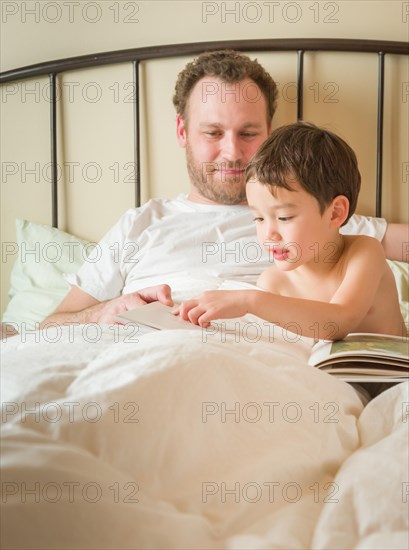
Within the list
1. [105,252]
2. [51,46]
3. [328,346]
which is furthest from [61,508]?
[51,46]

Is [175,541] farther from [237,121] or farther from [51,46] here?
[51,46]

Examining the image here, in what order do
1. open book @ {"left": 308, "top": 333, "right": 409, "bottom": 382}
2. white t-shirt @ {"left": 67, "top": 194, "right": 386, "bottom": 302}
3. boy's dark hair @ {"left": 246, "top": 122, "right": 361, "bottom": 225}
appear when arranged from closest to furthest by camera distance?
open book @ {"left": 308, "top": 333, "right": 409, "bottom": 382} → boy's dark hair @ {"left": 246, "top": 122, "right": 361, "bottom": 225} → white t-shirt @ {"left": 67, "top": 194, "right": 386, "bottom": 302}

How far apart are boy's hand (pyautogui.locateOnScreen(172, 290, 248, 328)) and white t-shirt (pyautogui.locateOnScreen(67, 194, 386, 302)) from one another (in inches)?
19.1

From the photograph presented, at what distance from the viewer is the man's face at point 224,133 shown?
190 cm

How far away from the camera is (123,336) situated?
1059 millimetres

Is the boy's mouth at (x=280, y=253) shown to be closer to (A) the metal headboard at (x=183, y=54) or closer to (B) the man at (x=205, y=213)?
(B) the man at (x=205, y=213)

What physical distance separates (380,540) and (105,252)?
140 cm

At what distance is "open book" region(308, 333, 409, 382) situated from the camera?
3.38 feet

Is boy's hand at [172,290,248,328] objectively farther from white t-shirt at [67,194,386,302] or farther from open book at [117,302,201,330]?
white t-shirt at [67,194,386,302]

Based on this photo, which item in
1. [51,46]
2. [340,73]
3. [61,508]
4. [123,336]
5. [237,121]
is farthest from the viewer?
[51,46]

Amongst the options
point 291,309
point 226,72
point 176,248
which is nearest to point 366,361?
point 291,309

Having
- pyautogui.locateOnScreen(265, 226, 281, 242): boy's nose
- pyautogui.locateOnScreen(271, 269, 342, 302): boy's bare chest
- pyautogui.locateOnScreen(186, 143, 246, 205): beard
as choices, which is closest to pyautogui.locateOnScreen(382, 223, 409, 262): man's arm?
pyautogui.locateOnScreen(186, 143, 246, 205): beard

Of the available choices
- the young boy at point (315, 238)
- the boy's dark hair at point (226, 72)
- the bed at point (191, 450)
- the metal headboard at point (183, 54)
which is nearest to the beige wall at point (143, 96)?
the metal headboard at point (183, 54)

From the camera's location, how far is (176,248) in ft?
6.03
